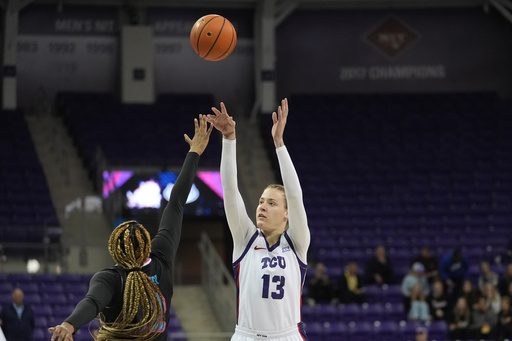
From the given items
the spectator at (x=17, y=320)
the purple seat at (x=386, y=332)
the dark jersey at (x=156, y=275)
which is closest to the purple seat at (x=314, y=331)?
the purple seat at (x=386, y=332)

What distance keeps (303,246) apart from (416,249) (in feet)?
40.7

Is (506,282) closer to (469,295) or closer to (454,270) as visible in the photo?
(454,270)

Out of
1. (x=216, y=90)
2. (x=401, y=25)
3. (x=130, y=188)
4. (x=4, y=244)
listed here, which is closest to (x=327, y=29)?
(x=401, y=25)

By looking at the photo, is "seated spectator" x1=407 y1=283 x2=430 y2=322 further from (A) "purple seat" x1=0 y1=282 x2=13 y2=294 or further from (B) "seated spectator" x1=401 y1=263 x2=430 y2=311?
(A) "purple seat" x1=0 y1=282 x2=13 y2=294

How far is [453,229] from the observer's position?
18.9 m

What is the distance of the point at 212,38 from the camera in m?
7.99

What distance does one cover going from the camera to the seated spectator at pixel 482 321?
14.5m

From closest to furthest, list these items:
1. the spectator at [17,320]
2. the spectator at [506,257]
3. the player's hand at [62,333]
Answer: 1. the player's hand at [62,333]
2. the spectator at [17,320]
3. the spectator at [506,257]

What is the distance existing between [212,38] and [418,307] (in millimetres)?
8748

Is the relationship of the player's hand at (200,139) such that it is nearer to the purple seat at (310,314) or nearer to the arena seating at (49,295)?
the arena seating at (49,295)

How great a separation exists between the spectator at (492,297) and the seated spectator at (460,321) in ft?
1.21

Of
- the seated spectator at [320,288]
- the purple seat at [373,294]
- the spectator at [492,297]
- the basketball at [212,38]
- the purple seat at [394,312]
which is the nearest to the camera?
the basketball at [212,38]

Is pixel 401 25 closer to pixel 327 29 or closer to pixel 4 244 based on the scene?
pixel 327 29

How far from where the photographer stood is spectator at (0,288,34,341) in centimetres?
1299
